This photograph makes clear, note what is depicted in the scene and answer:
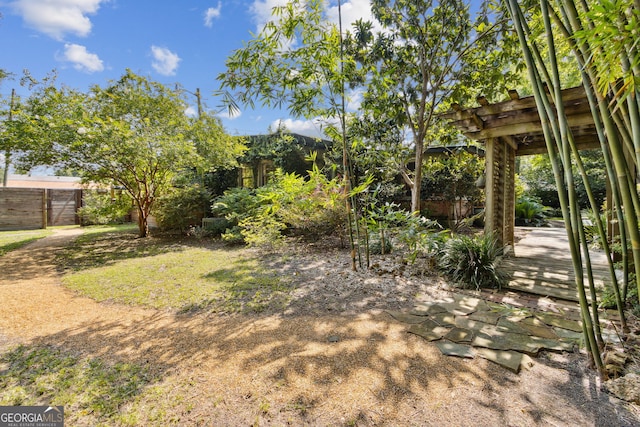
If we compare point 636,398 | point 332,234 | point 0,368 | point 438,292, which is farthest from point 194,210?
point 636,398

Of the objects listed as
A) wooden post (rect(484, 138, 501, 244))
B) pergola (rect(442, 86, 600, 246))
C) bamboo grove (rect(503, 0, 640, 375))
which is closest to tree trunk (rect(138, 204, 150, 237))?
pergola (rect(442, 86, 600, 246))

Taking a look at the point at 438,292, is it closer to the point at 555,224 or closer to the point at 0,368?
the point at 0,368

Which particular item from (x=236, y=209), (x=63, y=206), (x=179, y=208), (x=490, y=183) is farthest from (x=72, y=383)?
(x=63, y=206)

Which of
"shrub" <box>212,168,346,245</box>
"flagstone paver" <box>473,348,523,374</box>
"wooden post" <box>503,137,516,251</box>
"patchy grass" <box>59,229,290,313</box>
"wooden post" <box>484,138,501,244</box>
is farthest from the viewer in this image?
"wooden post" <box>503,137,516,251</box>

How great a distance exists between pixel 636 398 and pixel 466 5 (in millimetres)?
5125

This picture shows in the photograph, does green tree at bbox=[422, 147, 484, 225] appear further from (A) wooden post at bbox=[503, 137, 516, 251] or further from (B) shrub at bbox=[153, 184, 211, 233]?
(B) shrub at bbox=[153, 184, 211, 233]

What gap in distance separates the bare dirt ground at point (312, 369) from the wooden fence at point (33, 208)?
30.2 feet

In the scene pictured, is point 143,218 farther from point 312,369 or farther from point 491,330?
point 491,330

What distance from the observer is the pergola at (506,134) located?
3088mm

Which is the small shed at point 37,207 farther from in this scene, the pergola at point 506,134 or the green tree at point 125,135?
the pergola at point 506,134

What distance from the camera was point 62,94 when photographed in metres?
5.45

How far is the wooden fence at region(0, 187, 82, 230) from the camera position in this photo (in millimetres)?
9219

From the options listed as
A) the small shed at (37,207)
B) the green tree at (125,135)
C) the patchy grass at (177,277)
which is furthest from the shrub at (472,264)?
the small shed at (37,207)

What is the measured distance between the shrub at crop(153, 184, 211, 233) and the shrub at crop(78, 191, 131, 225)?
1143 millimetres
